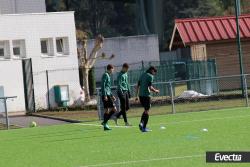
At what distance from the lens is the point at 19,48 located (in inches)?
1809

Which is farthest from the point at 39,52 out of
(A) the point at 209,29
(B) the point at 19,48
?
(A) the point at 209,29

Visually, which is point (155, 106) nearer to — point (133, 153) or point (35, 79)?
point (35, 79)

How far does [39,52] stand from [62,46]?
7.21 ft

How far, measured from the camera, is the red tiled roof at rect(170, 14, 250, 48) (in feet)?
160

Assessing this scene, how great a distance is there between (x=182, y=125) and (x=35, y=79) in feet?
71.7

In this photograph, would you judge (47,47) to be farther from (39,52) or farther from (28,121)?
(28,121)

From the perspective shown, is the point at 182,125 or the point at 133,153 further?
the point at 182,125

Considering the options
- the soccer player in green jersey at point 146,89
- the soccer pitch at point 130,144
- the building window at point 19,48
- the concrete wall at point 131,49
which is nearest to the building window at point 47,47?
the building window at point 19,48

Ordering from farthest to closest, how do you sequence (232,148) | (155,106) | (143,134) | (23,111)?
(23,111) → (155,106) → (143,134) → (232,148)

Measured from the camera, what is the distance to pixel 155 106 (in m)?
37.2

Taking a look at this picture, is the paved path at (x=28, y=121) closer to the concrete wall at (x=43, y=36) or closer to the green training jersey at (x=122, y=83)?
the concrete wall at (x=43, y=36)

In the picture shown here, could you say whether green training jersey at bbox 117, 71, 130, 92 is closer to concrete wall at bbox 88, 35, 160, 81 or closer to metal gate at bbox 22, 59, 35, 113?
metal gate at bbox 22, 59, 35, 113

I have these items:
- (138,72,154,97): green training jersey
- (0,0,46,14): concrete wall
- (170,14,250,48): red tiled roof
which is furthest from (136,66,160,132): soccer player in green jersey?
(0,0,46,14): concrete wall

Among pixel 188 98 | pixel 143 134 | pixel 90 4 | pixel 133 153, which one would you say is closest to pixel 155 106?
pixel 188 98
